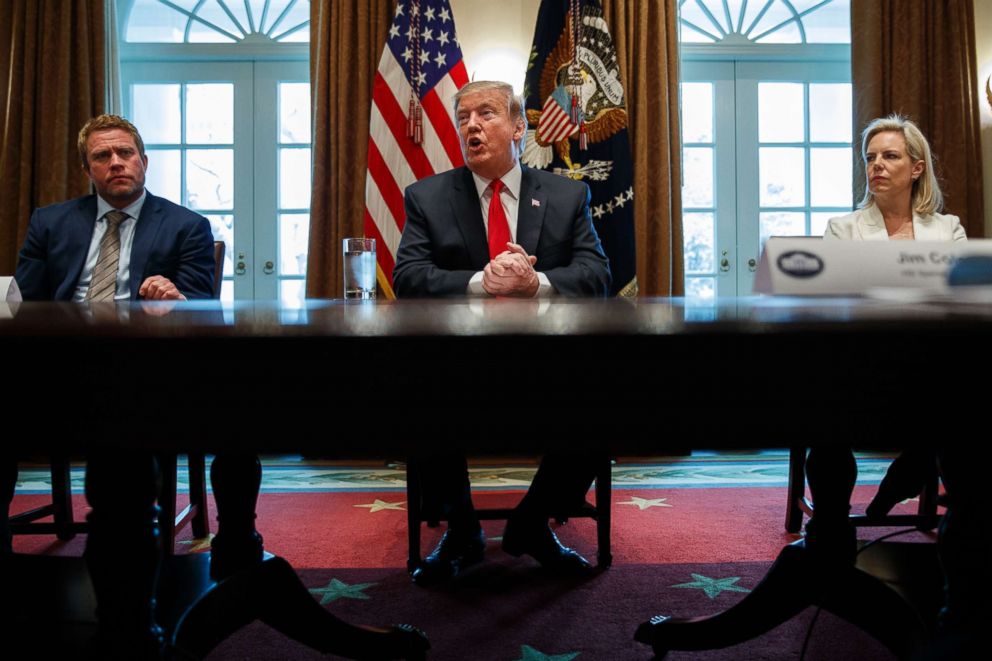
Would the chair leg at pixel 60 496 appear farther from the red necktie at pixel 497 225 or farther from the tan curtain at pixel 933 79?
the tan curtain at pixel 933 79

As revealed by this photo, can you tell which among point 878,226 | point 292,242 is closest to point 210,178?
point 292,242

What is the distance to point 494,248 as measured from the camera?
6.96 feet

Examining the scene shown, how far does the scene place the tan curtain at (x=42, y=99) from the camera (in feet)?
11.9

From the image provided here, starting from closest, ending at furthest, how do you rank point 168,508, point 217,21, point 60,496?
point 168,508, point 60,496, point 217,21

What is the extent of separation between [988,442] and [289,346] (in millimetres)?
361

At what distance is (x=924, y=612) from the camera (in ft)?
3.15

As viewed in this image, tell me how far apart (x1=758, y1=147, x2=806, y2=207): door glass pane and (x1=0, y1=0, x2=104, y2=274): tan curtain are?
3652 millimetres

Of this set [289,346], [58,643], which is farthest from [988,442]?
[58,643]

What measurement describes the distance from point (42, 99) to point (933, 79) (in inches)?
181

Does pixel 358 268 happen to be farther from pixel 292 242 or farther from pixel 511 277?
pixel 292 242

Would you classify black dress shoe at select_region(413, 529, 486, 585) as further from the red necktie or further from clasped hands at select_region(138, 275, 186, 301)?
clasped hands at select_region(138, 275, 186, 301)

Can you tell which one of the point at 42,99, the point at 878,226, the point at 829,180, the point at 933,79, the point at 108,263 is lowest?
the point at 108,263

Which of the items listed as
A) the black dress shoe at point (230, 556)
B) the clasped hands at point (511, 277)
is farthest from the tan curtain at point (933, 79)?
the black dress shoe at point (230, 556)

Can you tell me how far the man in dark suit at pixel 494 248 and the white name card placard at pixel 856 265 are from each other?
1122 millimetres
